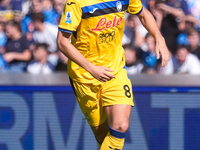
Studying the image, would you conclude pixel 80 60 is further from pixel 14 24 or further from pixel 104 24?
pixel 14 24

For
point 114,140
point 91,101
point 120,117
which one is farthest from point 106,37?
point 114,140

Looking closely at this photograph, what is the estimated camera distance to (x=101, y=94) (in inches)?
131

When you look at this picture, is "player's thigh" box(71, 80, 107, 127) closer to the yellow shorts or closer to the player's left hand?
the yellow shorts

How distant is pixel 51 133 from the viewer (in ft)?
14.0

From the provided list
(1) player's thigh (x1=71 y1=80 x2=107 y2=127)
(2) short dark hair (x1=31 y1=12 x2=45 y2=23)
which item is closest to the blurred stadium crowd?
(2) short dark hair (x1=31 y1=12 x2=45 y2=23)

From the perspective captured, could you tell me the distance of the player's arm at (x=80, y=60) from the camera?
113 inches

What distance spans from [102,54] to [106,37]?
0.18m

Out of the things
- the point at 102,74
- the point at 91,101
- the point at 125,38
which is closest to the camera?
the point at 102,74

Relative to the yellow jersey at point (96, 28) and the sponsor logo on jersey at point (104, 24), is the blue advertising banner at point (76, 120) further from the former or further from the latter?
the sponsor logo on jersey at point (104, 24)

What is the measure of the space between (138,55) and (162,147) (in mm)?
1654

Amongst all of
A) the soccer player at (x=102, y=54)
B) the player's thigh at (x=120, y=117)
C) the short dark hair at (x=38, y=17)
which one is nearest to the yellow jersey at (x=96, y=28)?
the soccer player at (x=102, y=54)

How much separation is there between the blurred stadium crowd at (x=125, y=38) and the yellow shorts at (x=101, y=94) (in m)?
1.61

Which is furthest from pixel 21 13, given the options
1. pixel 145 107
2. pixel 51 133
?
pixel 145 107

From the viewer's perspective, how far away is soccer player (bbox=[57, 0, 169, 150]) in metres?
2.97
